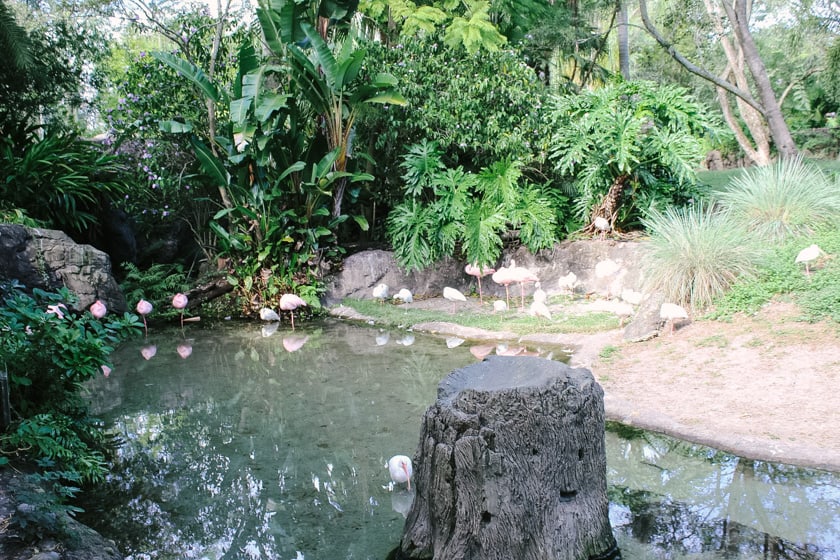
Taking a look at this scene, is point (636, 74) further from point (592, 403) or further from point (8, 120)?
point (592, 403)

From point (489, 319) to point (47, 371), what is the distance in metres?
4.92

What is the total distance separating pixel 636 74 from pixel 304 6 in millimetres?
18325

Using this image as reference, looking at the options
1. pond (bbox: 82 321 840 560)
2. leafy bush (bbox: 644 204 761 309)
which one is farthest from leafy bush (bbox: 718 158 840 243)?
pond (bbox: 82 321 840 560)

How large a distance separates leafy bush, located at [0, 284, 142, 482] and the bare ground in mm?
3333

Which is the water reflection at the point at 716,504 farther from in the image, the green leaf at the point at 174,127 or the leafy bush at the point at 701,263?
the green leaf at the point at 174,127

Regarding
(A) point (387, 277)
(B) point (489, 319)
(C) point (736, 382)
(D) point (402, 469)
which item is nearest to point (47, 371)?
(D) point (402, 469)

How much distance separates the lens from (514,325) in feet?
24.5

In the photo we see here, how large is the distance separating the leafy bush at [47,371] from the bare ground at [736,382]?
3.33 m

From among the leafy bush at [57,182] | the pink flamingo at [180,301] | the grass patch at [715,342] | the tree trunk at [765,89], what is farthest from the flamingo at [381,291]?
the tree trunk at [765,89]

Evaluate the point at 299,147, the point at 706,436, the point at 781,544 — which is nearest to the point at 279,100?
the point at 299,147

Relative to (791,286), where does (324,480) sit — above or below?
below

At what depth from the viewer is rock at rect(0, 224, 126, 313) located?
6.92 meters

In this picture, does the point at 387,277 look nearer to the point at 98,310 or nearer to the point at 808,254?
the point at 98,310

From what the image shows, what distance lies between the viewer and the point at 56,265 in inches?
290
